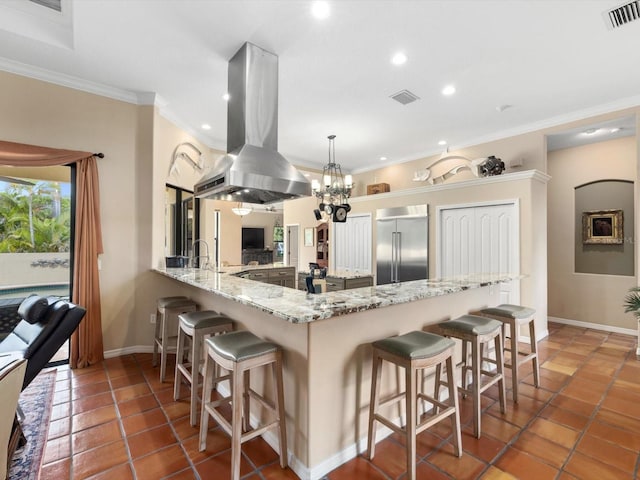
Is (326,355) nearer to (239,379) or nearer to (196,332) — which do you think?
(239,379)

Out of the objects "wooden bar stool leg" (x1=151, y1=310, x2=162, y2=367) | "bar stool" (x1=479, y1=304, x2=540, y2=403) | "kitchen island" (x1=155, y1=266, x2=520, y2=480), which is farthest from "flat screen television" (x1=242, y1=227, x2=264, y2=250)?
"bar stool" (x1=479, y1=304, x2=540, y2=403)

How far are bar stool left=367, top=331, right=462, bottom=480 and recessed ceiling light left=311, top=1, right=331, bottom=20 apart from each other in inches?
91.5

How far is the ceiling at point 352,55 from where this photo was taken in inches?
88.6

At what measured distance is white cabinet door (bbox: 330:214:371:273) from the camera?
245 inches

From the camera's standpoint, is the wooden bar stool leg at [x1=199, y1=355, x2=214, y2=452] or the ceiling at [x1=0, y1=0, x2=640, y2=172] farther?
the ceiling at [x1=0, y1=0, x2=640, y2=172]

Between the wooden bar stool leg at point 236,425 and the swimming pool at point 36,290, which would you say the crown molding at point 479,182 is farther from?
the swimming pool at point 36,290

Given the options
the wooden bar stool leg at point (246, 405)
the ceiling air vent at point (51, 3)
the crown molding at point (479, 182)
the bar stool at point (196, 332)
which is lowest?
the wooden bar stool leg at point (246, 405)

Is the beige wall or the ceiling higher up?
the ceiling

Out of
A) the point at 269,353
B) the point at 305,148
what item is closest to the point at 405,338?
the point at 269,353

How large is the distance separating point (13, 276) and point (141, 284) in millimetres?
1149

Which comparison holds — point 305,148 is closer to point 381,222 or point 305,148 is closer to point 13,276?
point 381,222

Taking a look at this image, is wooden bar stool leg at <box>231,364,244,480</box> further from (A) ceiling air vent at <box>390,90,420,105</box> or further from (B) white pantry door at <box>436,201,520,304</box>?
(B) white pantry door at <box>436,201,520,304</box>

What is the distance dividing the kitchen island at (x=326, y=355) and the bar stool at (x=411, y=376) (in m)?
0.10

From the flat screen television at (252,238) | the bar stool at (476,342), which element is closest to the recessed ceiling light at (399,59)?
the bar stool at (476,342)
